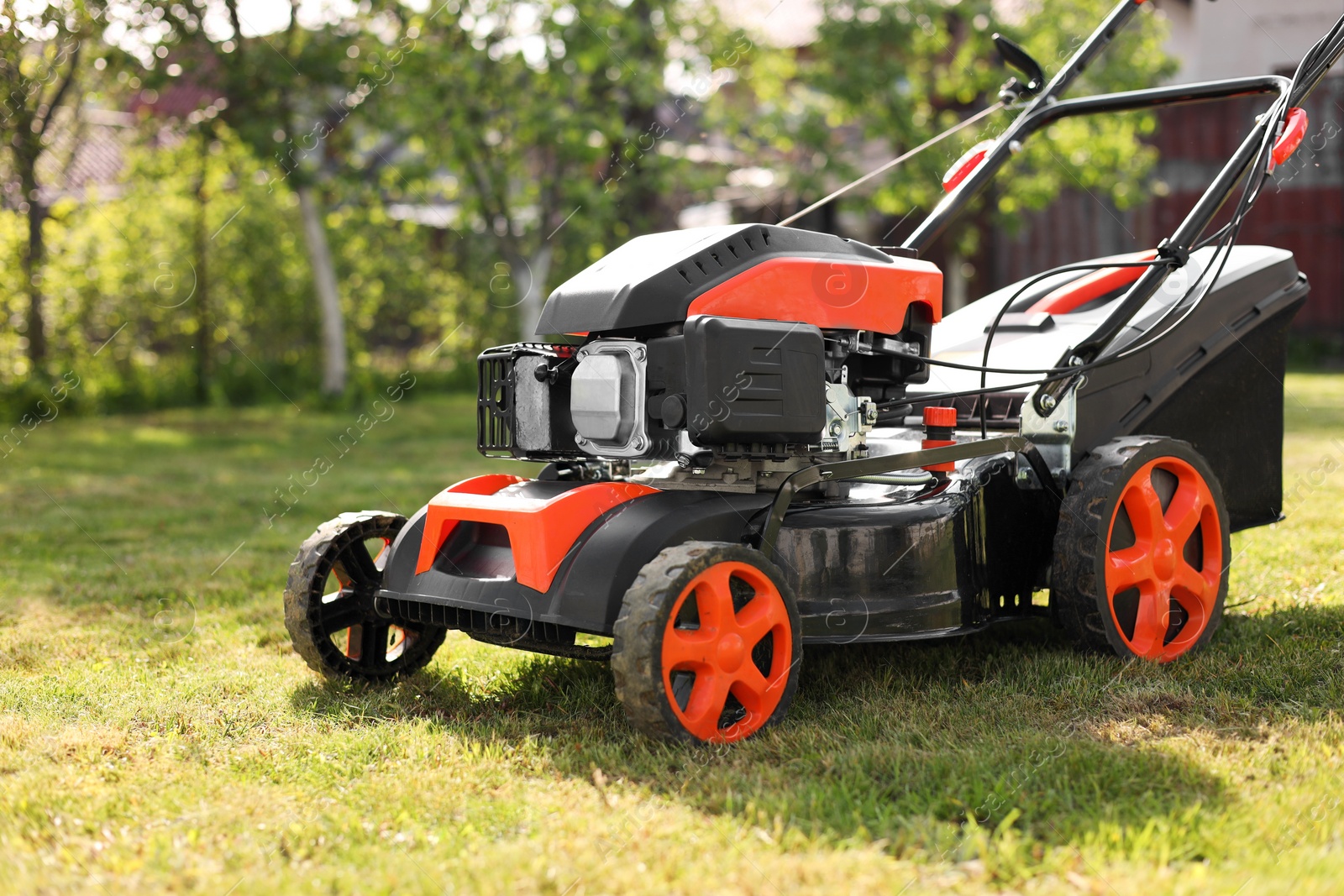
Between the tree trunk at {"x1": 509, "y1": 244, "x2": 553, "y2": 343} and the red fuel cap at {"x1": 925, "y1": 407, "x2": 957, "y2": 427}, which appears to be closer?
the red fuel cap at {"x1": 925, "y1": 407, "x2": 957, "y2": 427}

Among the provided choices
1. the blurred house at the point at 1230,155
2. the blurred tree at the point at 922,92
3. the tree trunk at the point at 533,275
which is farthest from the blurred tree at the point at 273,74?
the blurred house at the point at 1230,155

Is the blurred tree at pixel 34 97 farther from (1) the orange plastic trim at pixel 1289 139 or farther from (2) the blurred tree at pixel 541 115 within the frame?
(1) the orange plastic trim at pixel 1289 139

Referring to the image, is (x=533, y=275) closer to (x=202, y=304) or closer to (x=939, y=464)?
(x=202, y=304)

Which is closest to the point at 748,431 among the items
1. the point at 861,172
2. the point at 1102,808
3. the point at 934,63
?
the point at 1102,808

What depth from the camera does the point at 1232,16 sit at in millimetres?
19328

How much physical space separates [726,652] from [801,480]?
531 millimetres

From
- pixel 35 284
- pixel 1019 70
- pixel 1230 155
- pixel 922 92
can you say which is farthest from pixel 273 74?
pixel 1230 155

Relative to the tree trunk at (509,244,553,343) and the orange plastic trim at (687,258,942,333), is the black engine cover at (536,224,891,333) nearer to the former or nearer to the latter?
the orange plastic trim at (687,258,942,333)

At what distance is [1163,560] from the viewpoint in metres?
3.87

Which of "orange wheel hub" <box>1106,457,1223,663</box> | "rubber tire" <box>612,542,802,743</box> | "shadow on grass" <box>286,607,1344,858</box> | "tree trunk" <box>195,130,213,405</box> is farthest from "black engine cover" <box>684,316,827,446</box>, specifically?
"tree trunk" <box>195,130,213,405</box>

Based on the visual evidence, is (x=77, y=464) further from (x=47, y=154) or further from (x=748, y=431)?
(x=748, y=431)

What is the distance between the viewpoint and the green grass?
2.39m

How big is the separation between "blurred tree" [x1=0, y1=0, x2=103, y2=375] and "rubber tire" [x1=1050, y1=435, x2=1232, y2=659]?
631 cm

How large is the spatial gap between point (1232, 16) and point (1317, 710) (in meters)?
18.7
